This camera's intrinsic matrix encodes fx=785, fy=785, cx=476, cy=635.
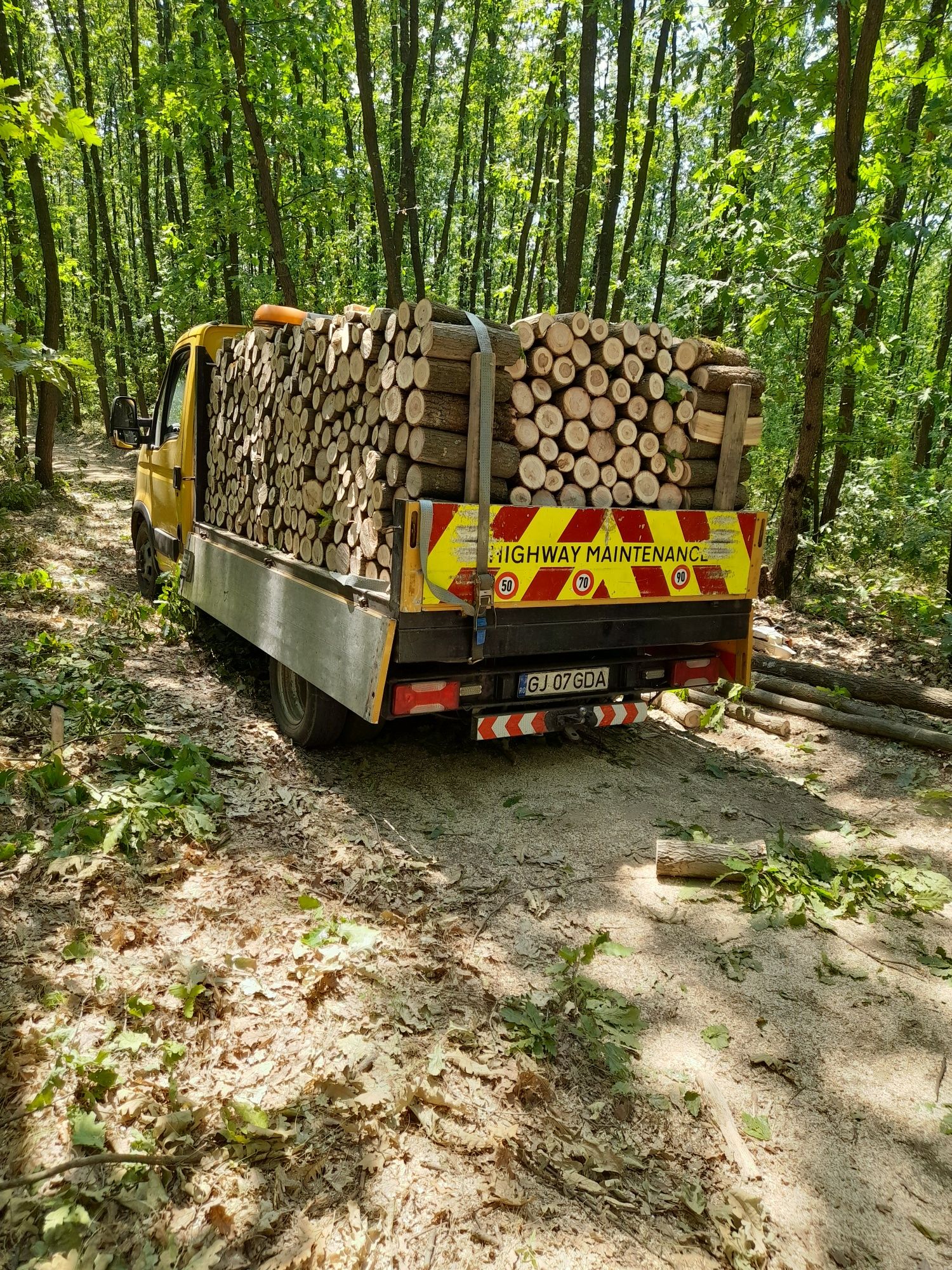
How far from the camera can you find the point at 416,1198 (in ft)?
6.38

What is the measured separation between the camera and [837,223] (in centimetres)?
645

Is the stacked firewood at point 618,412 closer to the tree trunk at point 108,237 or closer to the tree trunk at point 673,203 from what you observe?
the tree trunk at point 673,203

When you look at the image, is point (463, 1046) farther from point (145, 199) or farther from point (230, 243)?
point (145, 199)

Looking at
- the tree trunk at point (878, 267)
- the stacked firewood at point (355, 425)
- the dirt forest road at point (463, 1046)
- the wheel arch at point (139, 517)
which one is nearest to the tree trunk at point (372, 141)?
the wheel arch at point (139, 517)

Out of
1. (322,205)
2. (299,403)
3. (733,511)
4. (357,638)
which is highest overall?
(322,205)

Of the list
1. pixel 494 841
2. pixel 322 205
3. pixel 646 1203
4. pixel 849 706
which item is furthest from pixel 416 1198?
pixel 322 205

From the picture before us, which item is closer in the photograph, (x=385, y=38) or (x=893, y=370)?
(x=893, y=370)

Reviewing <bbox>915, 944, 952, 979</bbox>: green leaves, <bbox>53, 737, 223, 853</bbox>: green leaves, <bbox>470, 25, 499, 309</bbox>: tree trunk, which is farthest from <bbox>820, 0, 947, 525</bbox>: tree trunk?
<bbox>470, 25, 499, 309</bbox>: tree trunk

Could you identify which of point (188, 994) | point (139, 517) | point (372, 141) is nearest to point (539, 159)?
point (372, 141)

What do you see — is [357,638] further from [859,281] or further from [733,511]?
[859,281]

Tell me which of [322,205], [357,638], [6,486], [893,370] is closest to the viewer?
[357,638]

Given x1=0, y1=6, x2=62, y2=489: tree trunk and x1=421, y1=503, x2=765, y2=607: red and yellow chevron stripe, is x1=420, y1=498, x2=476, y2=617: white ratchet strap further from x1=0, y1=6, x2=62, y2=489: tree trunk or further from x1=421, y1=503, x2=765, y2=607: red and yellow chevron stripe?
x1=0, y1=6, x2=62, y2=489: tree trunk

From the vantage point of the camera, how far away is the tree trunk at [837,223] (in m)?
7.32

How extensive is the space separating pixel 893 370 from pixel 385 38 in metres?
16.0
